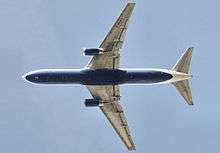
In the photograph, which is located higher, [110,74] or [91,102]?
[110,74]

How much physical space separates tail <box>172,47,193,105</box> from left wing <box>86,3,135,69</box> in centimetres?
1306

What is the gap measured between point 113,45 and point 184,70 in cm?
1653

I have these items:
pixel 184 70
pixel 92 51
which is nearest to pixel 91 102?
pixel 92 51

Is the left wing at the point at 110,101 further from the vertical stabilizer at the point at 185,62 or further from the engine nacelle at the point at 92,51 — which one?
the vertical stabilizer at the point at 185,62

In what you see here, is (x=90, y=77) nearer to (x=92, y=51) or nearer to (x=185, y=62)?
(x=92, y=51)


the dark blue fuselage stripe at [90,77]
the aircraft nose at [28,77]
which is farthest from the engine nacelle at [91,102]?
the aircraft nose at [28,77]

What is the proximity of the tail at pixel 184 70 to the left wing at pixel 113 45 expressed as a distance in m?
13.1

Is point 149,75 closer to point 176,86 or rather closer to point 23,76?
point 176,86

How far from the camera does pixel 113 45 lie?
183125mm

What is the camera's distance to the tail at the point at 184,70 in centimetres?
18925

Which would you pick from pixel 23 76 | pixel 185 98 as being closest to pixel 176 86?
pixel 185 98

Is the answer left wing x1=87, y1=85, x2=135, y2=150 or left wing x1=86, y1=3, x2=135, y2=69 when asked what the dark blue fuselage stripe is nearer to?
left wing x1=86, y1=3, x2=135, y2=69

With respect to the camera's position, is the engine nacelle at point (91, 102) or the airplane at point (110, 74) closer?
the airplane at point (110, 74)

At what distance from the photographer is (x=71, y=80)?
188 m
